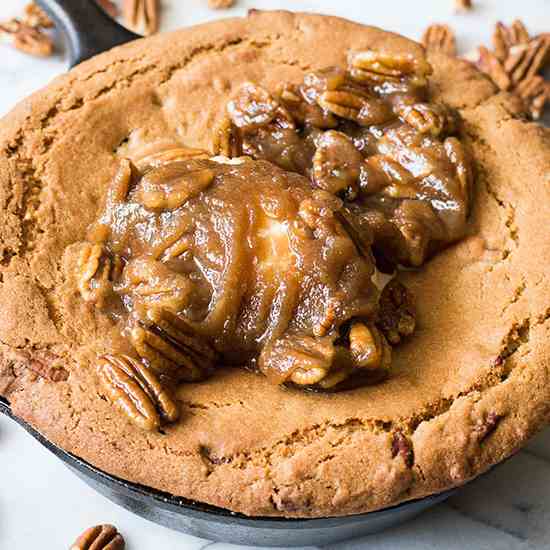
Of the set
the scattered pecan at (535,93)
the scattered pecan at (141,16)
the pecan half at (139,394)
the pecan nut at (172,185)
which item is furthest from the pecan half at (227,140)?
the scattered pecan at (535,93)

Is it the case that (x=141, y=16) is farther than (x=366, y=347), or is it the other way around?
(x=141, y=16)

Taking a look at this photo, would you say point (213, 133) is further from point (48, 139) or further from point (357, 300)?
point (357, 300)

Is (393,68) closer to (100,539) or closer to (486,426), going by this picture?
(486,426)

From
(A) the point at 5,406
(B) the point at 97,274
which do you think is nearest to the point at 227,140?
(B) the point at 97,274

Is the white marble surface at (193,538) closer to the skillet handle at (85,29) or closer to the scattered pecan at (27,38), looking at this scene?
the skillet handle at (85,29)

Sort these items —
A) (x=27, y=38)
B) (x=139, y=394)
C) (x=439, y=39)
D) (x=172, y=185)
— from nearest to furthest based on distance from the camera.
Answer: (x=139, y=394)
(x=172, y=185)
(x=27, y=38)
(x=439, y=39)

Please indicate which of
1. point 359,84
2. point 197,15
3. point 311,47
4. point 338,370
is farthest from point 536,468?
point 197,15

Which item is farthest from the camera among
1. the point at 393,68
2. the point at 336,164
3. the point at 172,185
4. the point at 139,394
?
the point at 393,68

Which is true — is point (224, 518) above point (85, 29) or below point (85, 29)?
below
